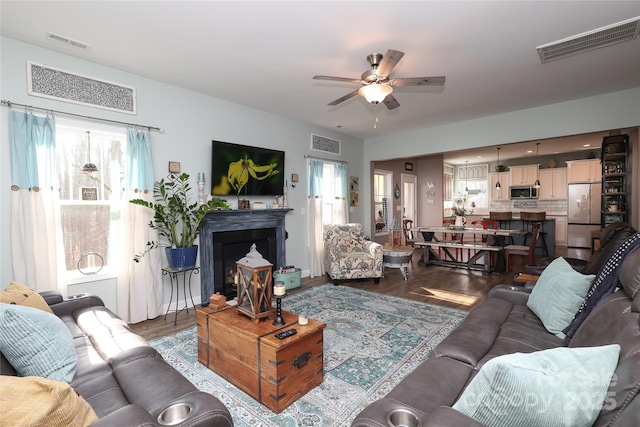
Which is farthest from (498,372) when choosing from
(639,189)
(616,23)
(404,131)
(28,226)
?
(404,131)

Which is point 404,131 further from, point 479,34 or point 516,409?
point 516,409

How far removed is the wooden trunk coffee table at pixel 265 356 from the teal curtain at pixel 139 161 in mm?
1892

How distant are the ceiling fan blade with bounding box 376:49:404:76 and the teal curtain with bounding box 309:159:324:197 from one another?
300 cm

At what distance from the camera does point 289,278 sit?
476cm

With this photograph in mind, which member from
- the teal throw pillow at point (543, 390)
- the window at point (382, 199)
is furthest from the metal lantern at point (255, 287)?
the window at point (382, 199)

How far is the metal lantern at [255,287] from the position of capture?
2.26 meters

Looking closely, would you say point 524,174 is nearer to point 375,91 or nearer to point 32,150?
point 375,91

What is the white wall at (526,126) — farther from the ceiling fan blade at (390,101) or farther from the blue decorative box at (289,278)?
the blue decorative box at (289,278)

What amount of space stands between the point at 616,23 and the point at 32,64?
5043 mm

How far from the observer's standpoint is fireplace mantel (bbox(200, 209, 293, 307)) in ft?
13.2

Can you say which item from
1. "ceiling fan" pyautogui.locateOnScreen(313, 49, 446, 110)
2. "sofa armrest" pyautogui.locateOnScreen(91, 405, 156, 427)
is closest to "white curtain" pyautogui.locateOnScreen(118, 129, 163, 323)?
"ceiling fan" pyautogui.locateOnScreen(313, 49, 446, 110)

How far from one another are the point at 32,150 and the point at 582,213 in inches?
434

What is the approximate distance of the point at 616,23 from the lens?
254 centimetres

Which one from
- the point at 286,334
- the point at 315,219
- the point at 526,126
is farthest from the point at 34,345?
the point at 526,126
